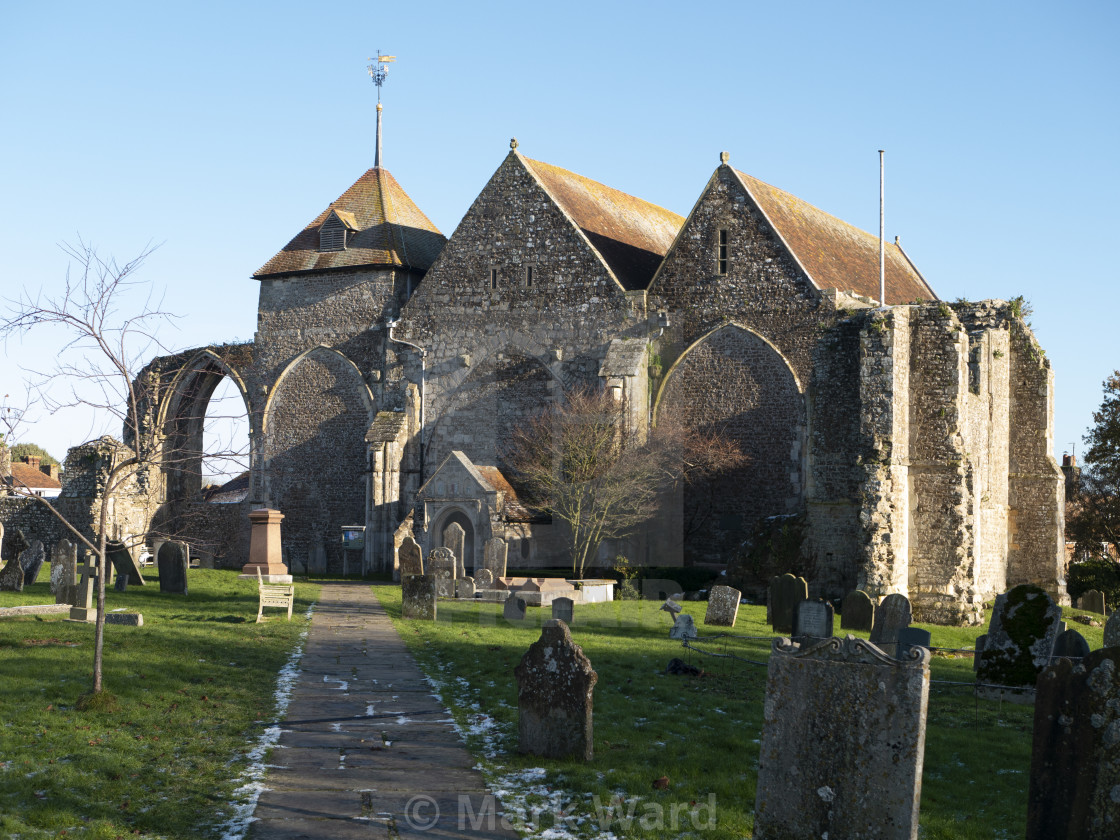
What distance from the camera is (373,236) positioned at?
38188 mm

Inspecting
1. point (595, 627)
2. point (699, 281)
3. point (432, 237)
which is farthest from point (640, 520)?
point (432, 237)

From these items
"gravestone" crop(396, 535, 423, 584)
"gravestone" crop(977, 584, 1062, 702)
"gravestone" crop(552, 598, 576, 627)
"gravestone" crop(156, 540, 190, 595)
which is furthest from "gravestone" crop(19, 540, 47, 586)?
"gravestone" crop(977, 584, 1062, 702)

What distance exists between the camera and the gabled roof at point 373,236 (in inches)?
1480

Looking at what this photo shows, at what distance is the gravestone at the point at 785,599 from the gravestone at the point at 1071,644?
573 centimetres

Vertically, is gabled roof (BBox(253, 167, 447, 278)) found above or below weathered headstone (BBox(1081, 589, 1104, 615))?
above

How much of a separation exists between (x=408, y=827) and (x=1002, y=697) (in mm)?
8824

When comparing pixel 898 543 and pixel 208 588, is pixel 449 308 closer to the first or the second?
pixel 208 588

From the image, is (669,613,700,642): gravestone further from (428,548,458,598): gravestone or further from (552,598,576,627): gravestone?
(428,548,458,598): gravestone

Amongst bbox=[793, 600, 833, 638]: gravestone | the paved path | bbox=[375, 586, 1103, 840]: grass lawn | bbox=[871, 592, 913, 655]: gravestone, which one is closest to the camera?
the paved path

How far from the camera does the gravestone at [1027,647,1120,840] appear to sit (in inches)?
253

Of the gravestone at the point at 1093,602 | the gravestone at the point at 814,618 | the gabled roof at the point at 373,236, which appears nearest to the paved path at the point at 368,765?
the gravestone at the point at 814,618

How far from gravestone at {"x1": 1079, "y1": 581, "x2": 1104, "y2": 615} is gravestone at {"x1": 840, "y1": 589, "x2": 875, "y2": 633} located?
1231 centimetres

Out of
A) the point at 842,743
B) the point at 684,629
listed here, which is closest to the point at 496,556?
the point at 684,629

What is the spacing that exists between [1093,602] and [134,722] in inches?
980
